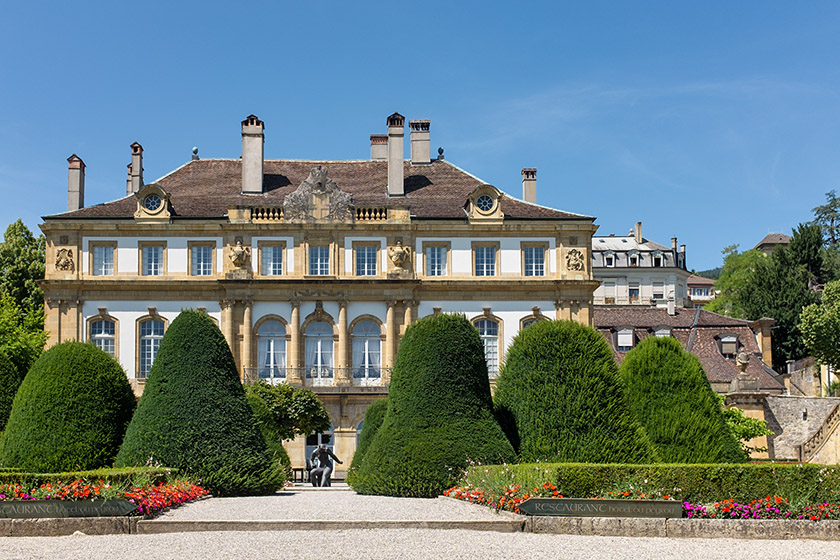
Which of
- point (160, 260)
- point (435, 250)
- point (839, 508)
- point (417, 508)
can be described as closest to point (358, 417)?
point (435, 250)

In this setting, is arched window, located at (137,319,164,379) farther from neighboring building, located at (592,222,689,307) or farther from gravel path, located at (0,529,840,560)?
neighboring building, located at (592,222,689,307)

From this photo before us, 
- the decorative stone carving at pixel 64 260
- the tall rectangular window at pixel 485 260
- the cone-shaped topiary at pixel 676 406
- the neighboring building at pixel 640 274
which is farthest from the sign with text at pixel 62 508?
the neighboring building at pixel 640 274

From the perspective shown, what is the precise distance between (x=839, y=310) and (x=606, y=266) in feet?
118

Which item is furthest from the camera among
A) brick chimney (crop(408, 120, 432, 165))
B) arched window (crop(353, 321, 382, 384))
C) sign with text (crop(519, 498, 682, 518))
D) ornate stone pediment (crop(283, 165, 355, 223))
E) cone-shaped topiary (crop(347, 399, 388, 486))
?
brick chimney (crop(408, 120, 432, 165))

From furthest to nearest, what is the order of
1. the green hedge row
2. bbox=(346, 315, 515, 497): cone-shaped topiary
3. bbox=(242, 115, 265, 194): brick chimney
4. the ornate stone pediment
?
bbox=(242, 115, 265, 194): brick chimney < the ornate stone pediment < bbox=(346, 315, 515, 497): cone-shaped topiary < the green hedge row

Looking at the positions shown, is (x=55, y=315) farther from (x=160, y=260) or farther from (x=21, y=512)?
(x=21, y=512)

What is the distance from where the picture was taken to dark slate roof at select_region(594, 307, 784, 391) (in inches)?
1870

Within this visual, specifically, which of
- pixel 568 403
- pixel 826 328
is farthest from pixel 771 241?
pixel 568 403

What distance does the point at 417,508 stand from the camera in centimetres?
1727

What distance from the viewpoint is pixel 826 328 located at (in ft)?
162

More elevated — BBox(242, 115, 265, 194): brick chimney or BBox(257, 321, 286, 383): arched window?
BBox(242, 115, 265, 194): brick chimney

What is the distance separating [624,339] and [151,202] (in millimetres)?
22233

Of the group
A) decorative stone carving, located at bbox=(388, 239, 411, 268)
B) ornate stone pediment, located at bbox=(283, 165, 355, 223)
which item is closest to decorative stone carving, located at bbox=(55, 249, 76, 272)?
ornate stone pediment, located at bbox=(283, 165, 355, 223)

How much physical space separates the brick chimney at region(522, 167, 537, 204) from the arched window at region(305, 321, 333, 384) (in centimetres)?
1145
